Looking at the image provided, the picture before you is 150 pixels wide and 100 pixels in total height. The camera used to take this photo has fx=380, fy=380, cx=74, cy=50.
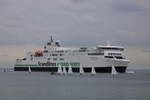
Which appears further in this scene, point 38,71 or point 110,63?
point 38,71

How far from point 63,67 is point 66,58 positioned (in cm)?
356

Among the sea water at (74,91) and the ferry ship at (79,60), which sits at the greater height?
the ferry ship at (79,60)

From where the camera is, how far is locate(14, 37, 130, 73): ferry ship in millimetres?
113625

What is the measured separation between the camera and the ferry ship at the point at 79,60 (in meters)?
114

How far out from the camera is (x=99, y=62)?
11438cm

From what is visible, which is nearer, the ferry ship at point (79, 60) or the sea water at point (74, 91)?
the sea water at point (74, 91)

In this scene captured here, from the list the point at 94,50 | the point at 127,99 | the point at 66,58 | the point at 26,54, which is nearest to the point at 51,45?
the point at 26,54

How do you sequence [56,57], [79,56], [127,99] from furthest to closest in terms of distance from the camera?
[56,57], [79,56], [127,99]

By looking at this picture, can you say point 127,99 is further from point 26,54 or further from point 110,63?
point 26,54

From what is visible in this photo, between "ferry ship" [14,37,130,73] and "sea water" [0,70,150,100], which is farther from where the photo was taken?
→ "ferry ship" [14,37,130,73]

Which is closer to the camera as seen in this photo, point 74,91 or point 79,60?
point 74,91

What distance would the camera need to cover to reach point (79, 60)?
120m

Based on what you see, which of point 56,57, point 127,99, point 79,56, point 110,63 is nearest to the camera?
point 127,99

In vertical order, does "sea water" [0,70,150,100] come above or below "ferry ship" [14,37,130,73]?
below
